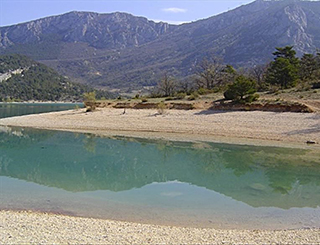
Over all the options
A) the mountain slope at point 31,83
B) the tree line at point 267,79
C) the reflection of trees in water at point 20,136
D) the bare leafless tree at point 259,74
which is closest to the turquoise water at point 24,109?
the reflection of trees in water at point 20,136

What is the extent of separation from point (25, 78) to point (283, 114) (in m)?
141

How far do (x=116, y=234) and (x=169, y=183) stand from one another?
6916 millimetres

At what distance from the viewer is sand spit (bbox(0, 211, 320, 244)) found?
7297 mm

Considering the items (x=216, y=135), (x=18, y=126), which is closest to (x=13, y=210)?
(x=216, y=135)

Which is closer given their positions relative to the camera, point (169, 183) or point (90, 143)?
point (169, 183)

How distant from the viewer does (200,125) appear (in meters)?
31.3

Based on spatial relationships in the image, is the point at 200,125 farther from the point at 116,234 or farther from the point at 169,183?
the point at 116,234

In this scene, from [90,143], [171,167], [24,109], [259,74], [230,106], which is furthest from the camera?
[24,109]

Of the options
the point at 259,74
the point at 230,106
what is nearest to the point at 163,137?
the point at 230,106

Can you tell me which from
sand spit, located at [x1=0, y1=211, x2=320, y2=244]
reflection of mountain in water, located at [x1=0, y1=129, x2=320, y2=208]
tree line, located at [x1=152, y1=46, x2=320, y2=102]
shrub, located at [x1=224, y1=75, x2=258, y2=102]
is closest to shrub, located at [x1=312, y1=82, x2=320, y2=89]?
tree line, located at [x1=152, y1=46, x2=320, y2=102]

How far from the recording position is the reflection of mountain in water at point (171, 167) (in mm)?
13500

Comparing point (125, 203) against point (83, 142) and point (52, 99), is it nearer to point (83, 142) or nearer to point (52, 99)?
point (83, 142)

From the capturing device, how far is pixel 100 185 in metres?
13.8

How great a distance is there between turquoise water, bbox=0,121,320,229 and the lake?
3cm
